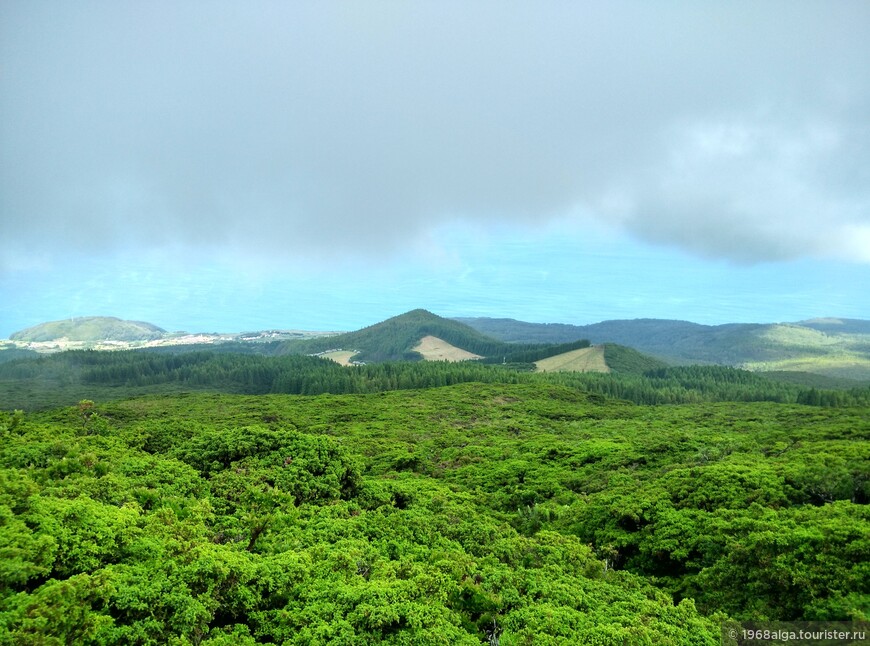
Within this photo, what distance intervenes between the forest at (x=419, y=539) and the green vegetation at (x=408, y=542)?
9cm

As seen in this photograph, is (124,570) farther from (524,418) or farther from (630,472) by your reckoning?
(524,418)

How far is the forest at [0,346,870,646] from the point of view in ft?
45.5

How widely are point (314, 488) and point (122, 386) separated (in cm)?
16511

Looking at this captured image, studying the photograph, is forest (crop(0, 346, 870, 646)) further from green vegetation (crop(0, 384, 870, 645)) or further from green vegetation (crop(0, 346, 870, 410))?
green vegetation (crop(0, 346, 870, 410))

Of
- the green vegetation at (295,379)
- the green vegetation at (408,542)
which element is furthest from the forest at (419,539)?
the green vegetation at (295,379)

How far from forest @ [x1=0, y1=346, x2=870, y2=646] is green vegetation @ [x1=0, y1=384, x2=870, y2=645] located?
87 millimetres

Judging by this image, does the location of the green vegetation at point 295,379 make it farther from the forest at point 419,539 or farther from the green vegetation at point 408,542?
the green vegetation at point 408,542

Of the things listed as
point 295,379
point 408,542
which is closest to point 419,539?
point 408,542

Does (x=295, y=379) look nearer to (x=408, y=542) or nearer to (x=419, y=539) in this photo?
(x=419, y=539)

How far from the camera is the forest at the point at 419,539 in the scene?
546 inches

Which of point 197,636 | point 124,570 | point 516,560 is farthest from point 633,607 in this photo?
point 124,570

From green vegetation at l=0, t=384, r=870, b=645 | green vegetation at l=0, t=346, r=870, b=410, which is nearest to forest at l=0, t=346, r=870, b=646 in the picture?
green vegetation at l=0, t=384, r=870, b=645

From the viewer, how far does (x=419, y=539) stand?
23688 millimetres

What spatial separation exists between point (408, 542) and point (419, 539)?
1.00m
